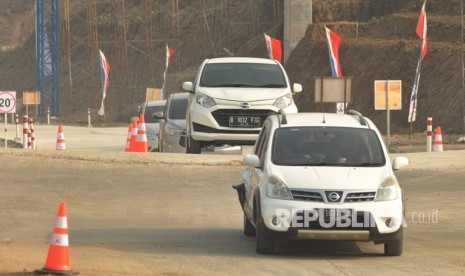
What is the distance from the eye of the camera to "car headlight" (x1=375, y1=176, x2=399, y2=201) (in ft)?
43.2

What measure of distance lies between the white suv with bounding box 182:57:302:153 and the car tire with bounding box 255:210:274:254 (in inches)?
455

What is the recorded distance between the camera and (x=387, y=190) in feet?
43.5

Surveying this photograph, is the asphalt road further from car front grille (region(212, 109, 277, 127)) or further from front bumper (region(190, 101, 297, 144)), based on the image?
car front grille (region(212, 109, 277, 127))

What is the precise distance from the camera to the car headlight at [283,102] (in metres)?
25.1

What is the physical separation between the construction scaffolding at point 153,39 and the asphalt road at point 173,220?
2112 inches

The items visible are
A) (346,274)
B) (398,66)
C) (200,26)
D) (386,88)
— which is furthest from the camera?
(200,26)

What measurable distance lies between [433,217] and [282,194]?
17.1 ft

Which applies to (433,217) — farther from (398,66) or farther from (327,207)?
(398,66)

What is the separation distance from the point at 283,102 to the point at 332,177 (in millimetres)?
11965

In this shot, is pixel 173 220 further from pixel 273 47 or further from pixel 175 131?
pixel 273 47

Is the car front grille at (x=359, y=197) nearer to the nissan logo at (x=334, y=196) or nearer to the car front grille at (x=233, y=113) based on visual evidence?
the nissan logo at (x=334, y=196)

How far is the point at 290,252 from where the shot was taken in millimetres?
13773

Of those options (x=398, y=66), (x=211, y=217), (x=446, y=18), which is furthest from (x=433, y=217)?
(x=446, y=18)

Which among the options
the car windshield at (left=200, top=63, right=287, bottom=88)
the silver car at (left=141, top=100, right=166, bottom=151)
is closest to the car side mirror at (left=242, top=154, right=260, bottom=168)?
the car windshield at (left=200, top=63, right=287, bottom=88)
